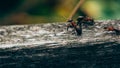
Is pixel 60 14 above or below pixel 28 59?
above

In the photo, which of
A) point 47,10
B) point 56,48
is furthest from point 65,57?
point 47,10

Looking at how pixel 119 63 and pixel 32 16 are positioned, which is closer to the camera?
pixel 119 63

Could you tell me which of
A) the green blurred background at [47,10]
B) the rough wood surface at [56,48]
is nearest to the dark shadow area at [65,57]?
the rough wood surface at [56,48]

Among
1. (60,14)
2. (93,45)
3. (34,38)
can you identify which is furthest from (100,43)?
(60,14)

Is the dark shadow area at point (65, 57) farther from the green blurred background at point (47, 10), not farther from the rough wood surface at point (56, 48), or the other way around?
the green blurred background at point (47, 10)

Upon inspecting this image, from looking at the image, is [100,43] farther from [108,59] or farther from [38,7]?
[38,7]

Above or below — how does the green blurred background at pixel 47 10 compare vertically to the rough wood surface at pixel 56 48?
above
